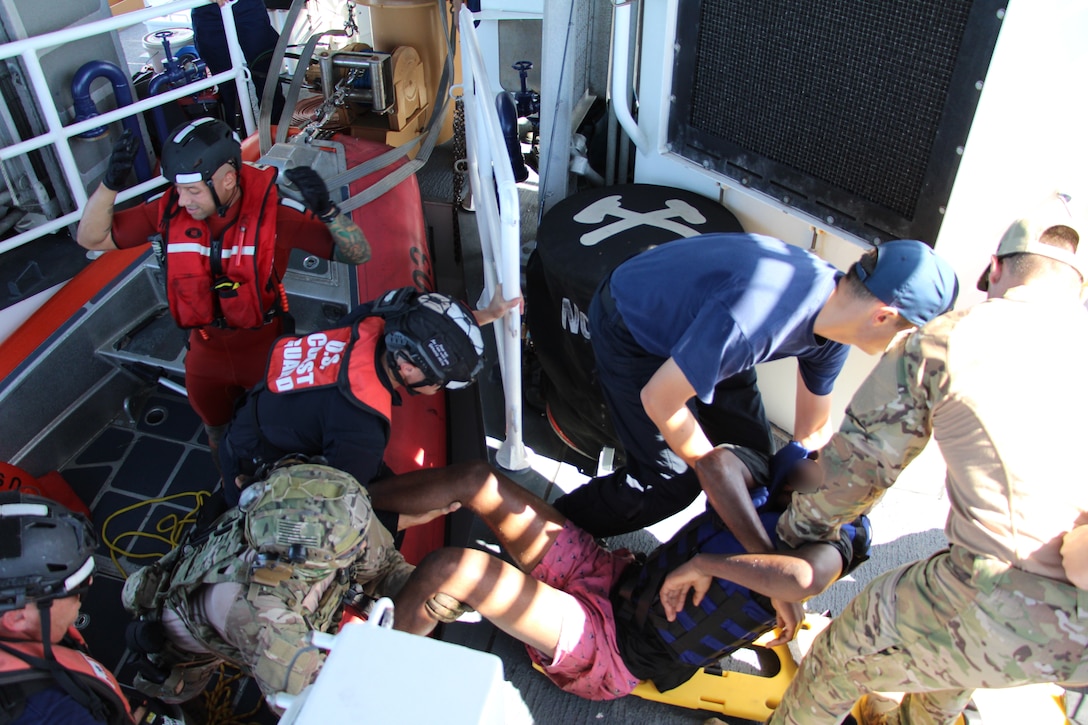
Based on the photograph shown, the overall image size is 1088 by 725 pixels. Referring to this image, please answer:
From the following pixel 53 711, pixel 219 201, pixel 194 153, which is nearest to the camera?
pixel 53 711

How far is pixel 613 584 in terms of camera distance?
2125 mm

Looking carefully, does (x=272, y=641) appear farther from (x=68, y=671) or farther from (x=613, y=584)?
(x=613, y=584)

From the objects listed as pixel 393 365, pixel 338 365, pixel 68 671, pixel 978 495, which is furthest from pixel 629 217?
pixel 68 671

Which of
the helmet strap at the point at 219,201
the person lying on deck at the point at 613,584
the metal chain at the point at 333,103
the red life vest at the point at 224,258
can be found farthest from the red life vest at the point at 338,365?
the metal chain at the point at 333,103

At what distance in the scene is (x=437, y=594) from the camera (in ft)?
6.35

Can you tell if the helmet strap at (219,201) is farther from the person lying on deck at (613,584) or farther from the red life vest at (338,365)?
the person lying on deck at (613,584)

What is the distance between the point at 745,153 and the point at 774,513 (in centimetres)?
143

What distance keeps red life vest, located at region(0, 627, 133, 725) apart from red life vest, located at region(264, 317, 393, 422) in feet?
2.44

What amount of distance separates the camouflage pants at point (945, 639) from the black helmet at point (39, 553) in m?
1.66

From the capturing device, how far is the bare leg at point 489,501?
Result: 215cm

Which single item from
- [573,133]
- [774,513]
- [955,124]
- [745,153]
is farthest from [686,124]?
[774,513]

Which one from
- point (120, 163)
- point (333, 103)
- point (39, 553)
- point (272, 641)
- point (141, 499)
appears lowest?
point (141, 499)

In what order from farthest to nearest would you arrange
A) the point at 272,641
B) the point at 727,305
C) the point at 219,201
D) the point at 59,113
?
the point at 59,113, the point at 219,201, the point at 727,305, the point at 272,641

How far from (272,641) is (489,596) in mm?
511
